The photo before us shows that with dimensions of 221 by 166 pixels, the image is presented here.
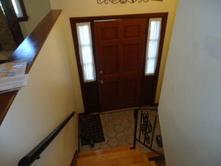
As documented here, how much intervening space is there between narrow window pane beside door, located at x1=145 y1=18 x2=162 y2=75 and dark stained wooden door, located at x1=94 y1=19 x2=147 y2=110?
12 cm

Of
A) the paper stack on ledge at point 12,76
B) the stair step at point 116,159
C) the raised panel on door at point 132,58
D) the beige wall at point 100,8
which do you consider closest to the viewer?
the paper stack on ledge at point 12,76

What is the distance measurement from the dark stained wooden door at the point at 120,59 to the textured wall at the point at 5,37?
1764mm

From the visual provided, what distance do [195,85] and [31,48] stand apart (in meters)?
1.42

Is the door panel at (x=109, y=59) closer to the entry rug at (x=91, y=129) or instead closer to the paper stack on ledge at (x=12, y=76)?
the entry rug at (x=91, y=129)

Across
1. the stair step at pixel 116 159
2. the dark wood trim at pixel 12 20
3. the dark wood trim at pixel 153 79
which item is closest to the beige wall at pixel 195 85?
the stair step at pixel 116 159

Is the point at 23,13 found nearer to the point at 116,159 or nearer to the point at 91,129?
the point at 91,129

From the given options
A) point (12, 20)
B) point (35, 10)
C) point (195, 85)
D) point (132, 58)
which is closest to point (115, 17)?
point (132, 58)

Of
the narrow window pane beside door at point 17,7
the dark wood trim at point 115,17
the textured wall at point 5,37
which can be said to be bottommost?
the textured wall at point 5,37

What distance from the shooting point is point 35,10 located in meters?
3.26

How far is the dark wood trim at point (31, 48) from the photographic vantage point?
0.98 metres

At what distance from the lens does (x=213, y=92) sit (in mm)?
1128

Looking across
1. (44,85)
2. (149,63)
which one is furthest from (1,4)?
(149,63)

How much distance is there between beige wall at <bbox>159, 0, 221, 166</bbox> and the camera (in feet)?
3.62

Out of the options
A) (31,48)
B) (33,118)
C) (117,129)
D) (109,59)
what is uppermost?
(31,48)
